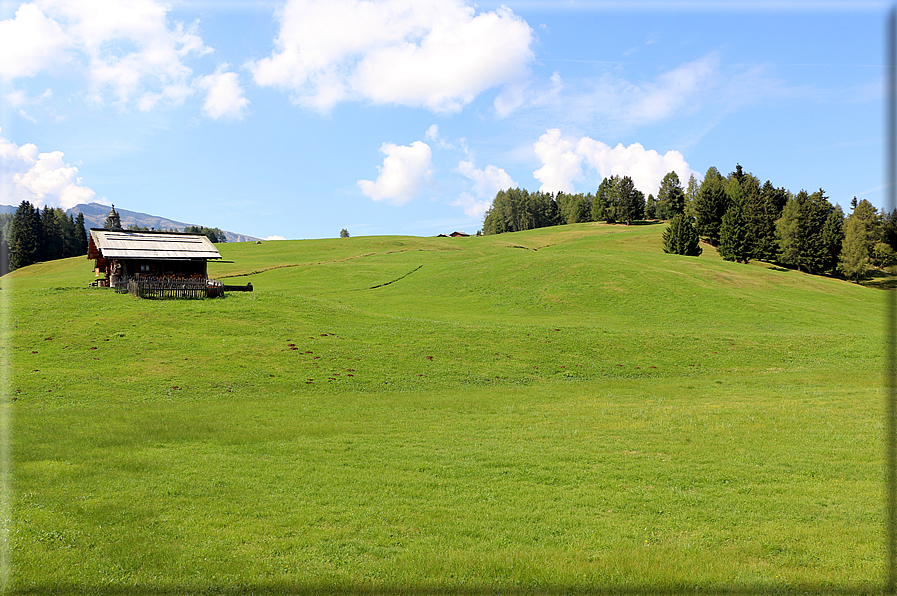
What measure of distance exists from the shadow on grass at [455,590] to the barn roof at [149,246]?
168ft

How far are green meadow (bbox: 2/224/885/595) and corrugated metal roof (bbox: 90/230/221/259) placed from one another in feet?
27.9

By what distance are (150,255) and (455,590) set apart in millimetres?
57021

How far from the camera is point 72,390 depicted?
26219 mm

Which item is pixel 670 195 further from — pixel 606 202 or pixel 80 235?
pixel 80 235

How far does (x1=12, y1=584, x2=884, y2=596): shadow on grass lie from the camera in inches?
355

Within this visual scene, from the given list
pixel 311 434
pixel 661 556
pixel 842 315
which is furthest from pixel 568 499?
pixel 842 315

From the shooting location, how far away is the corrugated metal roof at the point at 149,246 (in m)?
53.9

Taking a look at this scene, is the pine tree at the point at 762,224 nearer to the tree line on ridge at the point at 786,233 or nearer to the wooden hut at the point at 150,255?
the tree line on ridge at the point at 786,233

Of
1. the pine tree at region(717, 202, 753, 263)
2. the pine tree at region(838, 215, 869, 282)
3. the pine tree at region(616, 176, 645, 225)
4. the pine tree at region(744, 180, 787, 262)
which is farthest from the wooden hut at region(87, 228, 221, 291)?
the pine tree at region(616, 176, 645, 225)

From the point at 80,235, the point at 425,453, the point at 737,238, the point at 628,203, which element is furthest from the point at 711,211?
the point at 80,235

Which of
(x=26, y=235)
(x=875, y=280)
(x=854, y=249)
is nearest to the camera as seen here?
(x=854, y=249)

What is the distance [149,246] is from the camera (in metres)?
56.0

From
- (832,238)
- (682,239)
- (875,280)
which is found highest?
(682,239)

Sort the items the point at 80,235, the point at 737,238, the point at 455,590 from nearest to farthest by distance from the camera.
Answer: the point at 455,590 → the point at 737,238 → the point at 80,235
